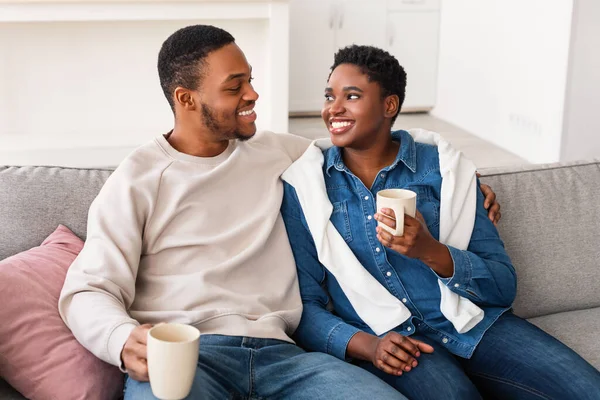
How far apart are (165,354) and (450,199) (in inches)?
33.5

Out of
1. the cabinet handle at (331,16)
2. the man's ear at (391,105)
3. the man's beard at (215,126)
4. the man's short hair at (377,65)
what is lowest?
the man's beard at (215,126)

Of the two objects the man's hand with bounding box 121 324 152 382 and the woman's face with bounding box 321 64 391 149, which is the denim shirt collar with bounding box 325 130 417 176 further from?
the man's hand with bounding box 121 324 152 382

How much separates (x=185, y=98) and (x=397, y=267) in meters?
0.61

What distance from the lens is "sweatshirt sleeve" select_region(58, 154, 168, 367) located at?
1501 millimetres

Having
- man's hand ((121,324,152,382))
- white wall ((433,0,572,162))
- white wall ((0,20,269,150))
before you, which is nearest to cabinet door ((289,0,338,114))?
white wall ((433,0,572,162))

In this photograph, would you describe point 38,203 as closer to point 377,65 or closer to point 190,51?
point 190,51

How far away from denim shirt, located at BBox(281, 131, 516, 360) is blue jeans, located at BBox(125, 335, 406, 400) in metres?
0.13

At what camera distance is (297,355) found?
1668 millimetres

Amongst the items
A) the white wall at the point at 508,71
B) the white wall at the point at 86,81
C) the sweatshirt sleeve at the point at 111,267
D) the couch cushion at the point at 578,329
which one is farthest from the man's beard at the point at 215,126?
the white wall at the point at 508,71

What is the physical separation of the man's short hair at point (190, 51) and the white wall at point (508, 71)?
3.15m

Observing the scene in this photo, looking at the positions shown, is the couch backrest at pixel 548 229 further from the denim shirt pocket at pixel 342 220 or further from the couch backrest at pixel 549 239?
the denim shirt pocket at pixel 342 220

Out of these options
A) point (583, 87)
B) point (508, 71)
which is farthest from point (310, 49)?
point (583, 87)

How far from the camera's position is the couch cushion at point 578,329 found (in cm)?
190

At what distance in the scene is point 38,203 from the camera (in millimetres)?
1877
